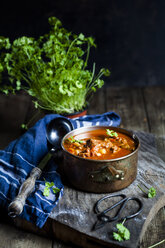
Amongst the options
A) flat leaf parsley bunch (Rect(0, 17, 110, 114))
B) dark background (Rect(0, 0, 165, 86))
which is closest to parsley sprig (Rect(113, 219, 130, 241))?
flat leaf parsley bunch (Rect(0, 17, 110, 114))

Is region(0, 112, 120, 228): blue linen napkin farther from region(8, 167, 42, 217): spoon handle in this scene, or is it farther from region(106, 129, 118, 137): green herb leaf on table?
region(106, 129, 118, 137): green herb leaf on table

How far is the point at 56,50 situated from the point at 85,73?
263mm

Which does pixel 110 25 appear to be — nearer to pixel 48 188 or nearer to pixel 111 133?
pixel 111 133

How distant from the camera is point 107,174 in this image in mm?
1432

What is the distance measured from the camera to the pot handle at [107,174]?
1.42 m

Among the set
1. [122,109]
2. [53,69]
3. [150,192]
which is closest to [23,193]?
[150,192]

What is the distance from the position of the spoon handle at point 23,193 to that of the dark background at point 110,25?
2.03 meters

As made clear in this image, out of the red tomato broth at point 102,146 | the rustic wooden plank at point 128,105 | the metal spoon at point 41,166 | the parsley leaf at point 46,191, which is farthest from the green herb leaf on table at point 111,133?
the rustic wooden plank at point 128,105

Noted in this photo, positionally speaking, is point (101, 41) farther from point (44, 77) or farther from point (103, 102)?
point (44, 77)

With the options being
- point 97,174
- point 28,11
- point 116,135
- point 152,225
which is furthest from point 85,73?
point 28,11

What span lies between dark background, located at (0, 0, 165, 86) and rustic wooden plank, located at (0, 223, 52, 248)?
2.28m

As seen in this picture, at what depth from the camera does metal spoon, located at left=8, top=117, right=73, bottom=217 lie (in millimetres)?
1302

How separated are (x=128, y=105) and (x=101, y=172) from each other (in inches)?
57.5

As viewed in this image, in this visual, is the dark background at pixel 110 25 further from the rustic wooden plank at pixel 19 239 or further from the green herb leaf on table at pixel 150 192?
the rustic wooden plank at pixel 19 239
